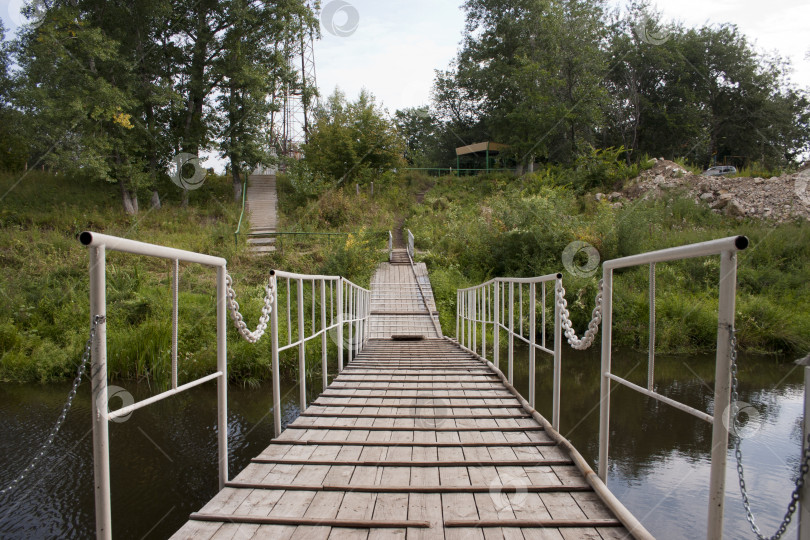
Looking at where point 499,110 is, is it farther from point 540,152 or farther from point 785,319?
point 785,319

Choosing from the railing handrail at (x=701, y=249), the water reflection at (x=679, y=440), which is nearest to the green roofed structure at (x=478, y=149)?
the water reflection at (x=679, y=440)

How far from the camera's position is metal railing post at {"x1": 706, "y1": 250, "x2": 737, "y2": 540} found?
1.50 m

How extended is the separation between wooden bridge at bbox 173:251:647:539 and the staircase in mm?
14063

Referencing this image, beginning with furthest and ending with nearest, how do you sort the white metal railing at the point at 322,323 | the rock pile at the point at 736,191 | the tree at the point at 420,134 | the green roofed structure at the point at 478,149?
the tree at the point at 420,134 < the green roofed structure at the point at 478,149 < the rock pile at the point at 736,191 < the white metal railing at the point at 322,323

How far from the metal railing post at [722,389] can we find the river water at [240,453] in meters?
3.83

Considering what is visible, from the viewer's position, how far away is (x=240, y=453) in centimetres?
637

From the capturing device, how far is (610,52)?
29953 millimetres

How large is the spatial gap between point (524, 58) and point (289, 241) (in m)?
16.5

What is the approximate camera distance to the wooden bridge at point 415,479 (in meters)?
1.98

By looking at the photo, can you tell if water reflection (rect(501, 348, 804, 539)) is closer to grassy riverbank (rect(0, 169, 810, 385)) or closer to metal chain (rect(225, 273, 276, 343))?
grassy riverbank (rect(0, 169, 810, 385))

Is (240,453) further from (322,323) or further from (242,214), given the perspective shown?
(242,214)

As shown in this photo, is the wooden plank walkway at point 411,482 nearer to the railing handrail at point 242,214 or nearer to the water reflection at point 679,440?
the water reflection at point 679,440

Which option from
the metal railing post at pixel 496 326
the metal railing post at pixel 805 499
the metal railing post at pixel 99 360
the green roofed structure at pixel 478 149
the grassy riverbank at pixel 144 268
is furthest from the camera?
the green roofed structure at pixel 478 149

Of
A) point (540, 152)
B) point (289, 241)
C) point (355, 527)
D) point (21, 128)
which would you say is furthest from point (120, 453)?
point (540, 152)
